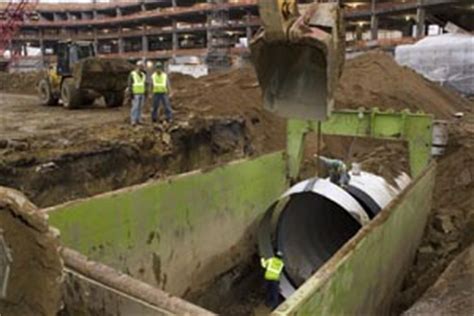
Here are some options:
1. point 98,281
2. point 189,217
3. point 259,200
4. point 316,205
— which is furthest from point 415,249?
point 98,281

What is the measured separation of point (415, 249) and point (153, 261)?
3.00 metres

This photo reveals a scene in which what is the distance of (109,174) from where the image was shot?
25.8 feet

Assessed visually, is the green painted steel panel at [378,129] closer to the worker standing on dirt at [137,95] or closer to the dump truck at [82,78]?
the worker standing on dirt at [137,95]

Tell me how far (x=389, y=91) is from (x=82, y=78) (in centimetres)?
795

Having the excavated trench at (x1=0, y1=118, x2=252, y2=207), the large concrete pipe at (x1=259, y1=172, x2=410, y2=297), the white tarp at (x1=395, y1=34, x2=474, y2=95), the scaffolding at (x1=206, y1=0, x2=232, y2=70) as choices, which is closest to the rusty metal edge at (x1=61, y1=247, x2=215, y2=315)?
the large concrete pipe at (x1=259, y1=172, x2=410, y2=297)

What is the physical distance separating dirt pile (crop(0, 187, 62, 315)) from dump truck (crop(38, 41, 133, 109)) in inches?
383

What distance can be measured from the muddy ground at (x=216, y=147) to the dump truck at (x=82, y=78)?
434 mm

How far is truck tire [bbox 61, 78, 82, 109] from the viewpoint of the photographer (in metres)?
12.9

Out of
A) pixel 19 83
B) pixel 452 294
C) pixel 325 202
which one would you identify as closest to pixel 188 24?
pixel 19 83

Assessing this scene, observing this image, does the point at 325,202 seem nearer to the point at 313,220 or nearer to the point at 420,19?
the point at 313,220

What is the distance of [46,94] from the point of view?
14797mm

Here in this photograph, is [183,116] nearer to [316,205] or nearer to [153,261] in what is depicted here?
[316,205]

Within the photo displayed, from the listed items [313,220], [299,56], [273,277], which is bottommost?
[273,277]

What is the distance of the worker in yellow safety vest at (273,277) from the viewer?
5520 millimetres
